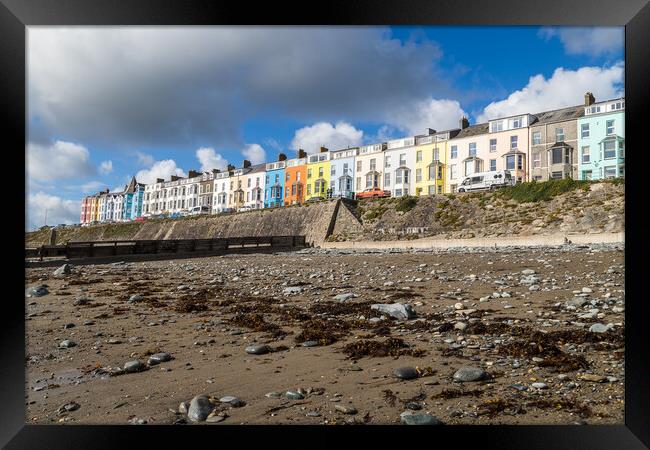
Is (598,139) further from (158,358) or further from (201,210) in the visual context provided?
(201,210)

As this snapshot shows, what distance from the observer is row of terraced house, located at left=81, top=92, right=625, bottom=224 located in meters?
36.6

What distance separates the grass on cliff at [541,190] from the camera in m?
29.8

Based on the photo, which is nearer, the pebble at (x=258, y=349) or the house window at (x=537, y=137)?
the pebble at (x=258, y=349)

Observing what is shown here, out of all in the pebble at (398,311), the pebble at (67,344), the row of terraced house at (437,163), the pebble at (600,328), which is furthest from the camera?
the row of terraced house at (437,163)

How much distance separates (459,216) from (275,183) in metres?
36.3

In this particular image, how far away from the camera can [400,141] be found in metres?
50.6

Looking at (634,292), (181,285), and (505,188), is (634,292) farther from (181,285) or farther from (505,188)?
(505,188)

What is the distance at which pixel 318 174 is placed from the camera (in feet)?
191

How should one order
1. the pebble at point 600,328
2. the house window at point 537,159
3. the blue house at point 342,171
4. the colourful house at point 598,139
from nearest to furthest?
the pebble at point 600,328
the colourful house at point 598,139
the house window at point 537,159
the blue house at point 342,171

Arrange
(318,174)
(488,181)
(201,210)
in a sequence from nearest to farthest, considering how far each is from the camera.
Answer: (488,181), (318,174), (201,210)

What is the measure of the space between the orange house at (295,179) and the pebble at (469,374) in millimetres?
55955

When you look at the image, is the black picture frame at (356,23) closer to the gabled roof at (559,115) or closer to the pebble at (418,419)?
the pebble at (418,419)

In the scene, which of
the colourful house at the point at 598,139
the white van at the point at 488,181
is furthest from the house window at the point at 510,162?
the colourful house at the point at 598,139

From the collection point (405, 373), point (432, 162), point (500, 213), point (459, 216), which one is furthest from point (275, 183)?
point (405, 373)
